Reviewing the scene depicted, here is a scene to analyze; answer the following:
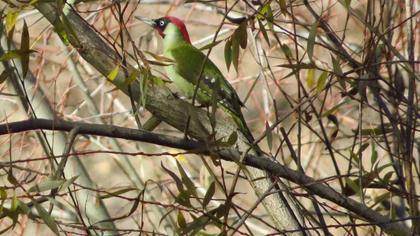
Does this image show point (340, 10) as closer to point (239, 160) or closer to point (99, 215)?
point (99, 215)

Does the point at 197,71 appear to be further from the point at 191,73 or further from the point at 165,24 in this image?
the point at 165,24

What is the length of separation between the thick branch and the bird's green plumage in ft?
3.67

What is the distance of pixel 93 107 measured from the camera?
450 cm

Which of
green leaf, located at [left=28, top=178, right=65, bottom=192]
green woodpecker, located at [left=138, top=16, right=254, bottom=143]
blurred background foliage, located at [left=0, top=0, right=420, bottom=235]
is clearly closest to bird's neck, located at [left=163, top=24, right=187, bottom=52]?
→ green woodpecker, located at [left=138, top=16, right=254, bottom=143]

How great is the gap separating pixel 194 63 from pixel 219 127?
136 centimetres

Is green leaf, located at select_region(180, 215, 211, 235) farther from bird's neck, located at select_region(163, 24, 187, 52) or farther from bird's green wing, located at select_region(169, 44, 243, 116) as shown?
bird's neck, located at select_region(163, 24, 187, 52)

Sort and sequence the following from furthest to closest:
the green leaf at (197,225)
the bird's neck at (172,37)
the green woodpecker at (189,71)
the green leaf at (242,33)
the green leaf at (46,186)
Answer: the bird's neck at (172,37), the green woodpecker at (189,71), the green leaf at (242,33), the green leaf at (197,225), the green leaf at (46,186)

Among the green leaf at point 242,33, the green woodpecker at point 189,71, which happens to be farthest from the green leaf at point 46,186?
the green woodpecker at point 189,71

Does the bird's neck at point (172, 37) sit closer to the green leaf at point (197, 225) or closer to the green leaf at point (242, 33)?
the green leaf at point (242, 33)

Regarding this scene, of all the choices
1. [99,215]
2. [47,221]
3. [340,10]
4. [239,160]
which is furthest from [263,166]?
[340,10]

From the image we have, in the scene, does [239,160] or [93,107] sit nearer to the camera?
[239,160]

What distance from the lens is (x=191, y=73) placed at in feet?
13.7

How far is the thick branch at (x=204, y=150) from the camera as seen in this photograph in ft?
7.24

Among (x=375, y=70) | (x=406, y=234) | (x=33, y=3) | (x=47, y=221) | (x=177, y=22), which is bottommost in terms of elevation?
(x=47, y=221)
